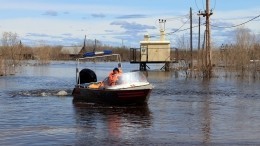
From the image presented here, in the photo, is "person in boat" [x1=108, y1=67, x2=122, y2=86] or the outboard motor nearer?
"person in boat" [x1=108, y1=67, x2=122, y2=86]

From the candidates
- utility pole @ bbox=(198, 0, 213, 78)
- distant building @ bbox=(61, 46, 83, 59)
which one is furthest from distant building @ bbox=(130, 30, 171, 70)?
distant building @ bbox=(61, 46, 83, 59)

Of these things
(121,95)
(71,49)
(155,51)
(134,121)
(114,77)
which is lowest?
(134,121)

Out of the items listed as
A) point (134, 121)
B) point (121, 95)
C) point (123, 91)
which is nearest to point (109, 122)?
point (134, 121)

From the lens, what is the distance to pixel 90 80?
27484mm

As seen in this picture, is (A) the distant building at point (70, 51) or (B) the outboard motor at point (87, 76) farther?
(A) the distant building at point (70, 51)

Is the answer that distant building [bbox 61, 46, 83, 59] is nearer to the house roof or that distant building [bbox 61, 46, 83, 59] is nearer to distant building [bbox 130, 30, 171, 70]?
the house roof

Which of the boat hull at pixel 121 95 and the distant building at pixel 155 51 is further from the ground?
the distant building at pixel 155 51

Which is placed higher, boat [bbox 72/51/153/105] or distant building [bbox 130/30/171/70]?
distant building [bbox 130/30/171/70]

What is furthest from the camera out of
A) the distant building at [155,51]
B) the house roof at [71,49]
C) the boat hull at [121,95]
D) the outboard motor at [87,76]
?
the house roof at [71,49]

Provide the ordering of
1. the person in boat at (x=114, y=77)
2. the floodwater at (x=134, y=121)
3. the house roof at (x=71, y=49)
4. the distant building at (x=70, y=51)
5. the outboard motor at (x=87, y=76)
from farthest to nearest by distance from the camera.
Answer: the house roof at (x=71, y=49) < the distant building at (x=70, y=51) < the outboard motor at (x=87, y=76) < the person in boat at (x=114, y=77) < the floodwater at (x=134, y=121)

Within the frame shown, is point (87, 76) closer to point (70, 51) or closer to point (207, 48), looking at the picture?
point (207, 48)

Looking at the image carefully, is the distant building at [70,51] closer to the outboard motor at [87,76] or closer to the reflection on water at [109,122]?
the outboard motor at [87,76]

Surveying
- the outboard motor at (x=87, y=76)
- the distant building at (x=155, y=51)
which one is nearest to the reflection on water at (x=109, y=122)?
the outboard motor at (x=87, y=76)

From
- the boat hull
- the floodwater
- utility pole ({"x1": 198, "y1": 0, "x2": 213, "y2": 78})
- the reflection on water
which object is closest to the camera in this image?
the floodwater
